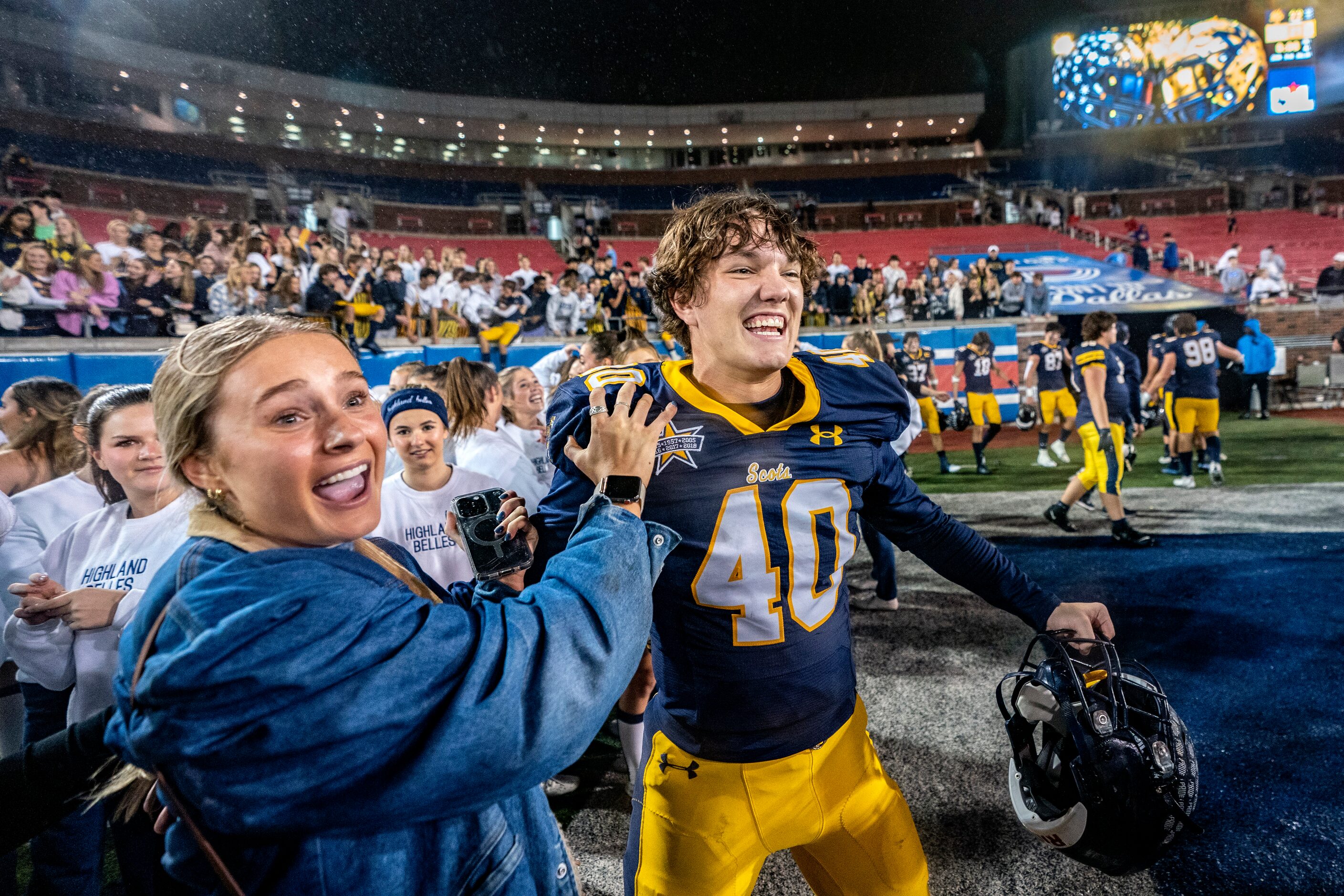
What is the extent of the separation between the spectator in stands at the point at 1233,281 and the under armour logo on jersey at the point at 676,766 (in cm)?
2270

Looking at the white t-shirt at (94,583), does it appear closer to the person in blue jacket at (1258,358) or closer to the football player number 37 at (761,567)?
the football player number 37 at (761,567)

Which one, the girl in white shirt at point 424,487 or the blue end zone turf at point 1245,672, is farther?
the girl in white shirt at point 424,487

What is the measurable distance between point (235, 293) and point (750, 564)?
10.3 meters

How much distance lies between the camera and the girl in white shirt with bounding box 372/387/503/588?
10.5ft

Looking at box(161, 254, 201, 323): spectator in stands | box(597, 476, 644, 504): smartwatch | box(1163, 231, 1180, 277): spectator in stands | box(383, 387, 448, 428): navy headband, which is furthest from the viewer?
box(1163, 231, 1180, 277): spectator in stands

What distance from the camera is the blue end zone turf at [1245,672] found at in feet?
8.19

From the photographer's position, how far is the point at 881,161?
114ft

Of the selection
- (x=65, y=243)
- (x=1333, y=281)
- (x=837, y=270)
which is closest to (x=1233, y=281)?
(x=1333, y=281)

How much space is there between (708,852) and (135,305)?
10665mm

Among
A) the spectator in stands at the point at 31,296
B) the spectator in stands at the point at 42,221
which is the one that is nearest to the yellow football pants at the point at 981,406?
the spectator in stands at the point at 31,296

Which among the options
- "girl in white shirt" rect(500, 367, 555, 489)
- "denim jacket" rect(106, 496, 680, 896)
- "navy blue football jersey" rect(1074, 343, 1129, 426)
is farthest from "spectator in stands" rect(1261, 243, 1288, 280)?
"denim jacket" rect(106, 496, 680, 896)

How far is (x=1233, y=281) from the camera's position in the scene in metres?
18.3

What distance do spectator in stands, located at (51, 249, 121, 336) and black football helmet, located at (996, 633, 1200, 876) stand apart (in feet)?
35.6

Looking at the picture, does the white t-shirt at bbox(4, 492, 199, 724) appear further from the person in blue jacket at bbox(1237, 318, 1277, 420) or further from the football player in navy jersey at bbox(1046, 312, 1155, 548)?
the person in blue jacket at bbox(1237, 318, 1277, 420)
